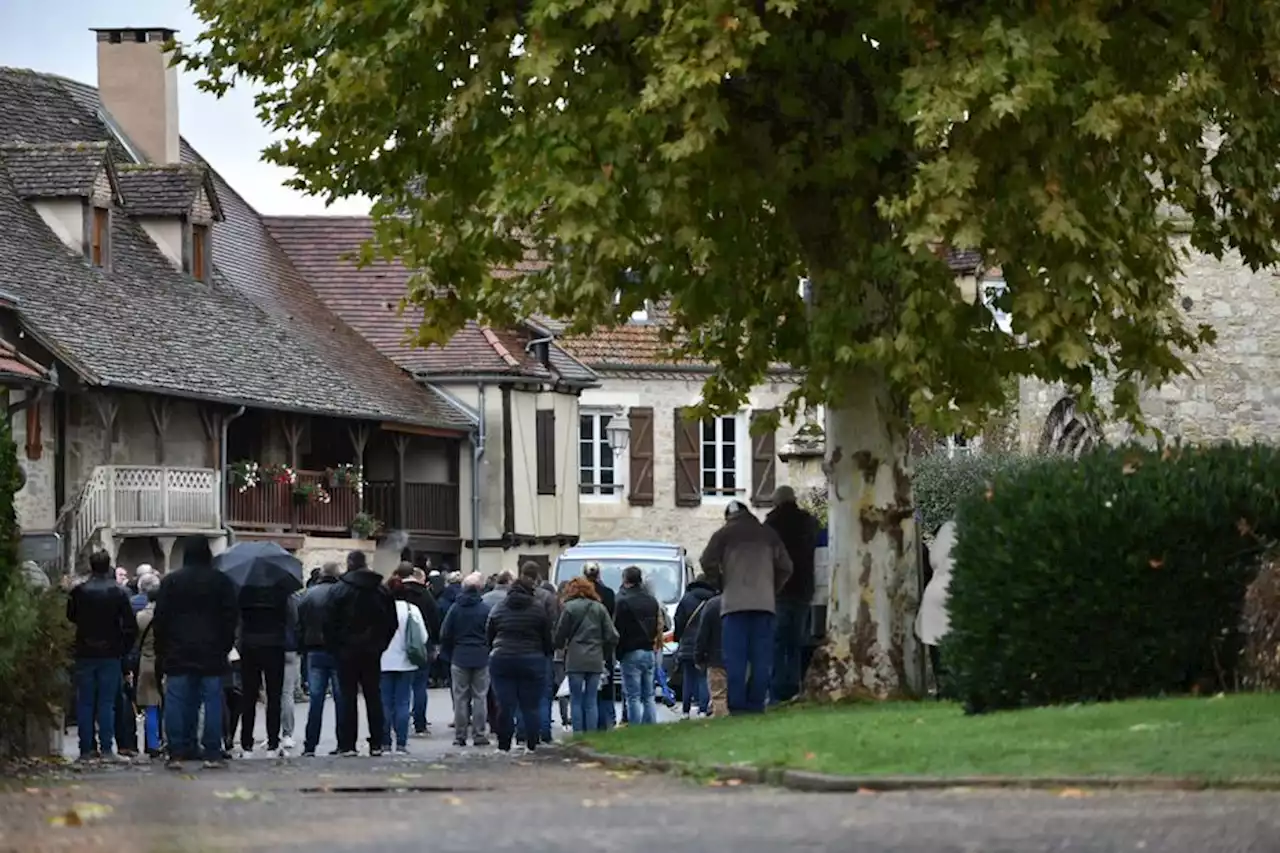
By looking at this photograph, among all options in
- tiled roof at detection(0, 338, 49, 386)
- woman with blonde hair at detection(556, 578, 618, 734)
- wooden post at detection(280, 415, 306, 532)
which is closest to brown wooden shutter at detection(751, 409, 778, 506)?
wooden post at detection(280, 415, 306, 532)

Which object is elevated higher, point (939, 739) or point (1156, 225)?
point (1156, 225)

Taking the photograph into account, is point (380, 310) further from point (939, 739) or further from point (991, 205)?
point (939, 739)

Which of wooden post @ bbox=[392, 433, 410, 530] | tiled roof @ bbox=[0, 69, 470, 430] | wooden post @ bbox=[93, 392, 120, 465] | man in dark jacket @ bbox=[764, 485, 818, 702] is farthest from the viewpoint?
wooden post @ bbox=[392, 433, 410, 530]

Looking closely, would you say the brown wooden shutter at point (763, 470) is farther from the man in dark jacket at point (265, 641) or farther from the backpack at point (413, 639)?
the man in dark jacket at point (265, 641)

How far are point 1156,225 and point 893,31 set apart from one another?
4.41 meters

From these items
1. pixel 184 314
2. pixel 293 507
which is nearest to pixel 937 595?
pixel 184 314

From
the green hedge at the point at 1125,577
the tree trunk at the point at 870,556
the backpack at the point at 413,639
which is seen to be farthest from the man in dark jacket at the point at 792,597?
the green hedge at the point at 1125,577

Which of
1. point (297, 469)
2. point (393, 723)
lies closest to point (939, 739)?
point (393, 723)

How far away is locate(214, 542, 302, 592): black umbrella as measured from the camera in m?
24.4

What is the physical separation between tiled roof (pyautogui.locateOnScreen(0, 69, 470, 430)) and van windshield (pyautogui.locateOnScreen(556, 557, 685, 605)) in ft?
24.0

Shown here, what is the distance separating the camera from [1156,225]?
25.5 m

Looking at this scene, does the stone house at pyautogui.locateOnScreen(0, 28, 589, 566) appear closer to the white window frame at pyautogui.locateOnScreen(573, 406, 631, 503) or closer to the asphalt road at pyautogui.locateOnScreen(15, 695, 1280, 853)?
the white window frame at pyautogui.locateOnScreen(573, 406, 631, 503)

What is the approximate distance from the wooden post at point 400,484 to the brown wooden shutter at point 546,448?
4.81m

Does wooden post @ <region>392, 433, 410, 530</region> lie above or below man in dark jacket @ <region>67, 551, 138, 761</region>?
above
